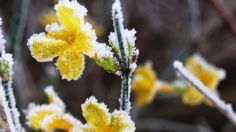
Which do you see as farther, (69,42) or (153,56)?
(153,56)

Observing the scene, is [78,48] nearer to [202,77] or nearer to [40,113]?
[40,113]

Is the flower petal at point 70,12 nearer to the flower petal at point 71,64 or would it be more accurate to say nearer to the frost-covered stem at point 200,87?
the flower petal at point 71,64

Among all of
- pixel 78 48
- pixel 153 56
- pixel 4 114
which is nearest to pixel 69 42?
pixel 78 48

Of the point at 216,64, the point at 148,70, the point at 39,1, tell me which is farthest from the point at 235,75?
the point at 148,70

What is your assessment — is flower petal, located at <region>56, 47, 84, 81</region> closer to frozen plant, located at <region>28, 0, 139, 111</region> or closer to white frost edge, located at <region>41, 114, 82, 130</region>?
frozen plant, located at <region>28, 0, 139, 111</region>

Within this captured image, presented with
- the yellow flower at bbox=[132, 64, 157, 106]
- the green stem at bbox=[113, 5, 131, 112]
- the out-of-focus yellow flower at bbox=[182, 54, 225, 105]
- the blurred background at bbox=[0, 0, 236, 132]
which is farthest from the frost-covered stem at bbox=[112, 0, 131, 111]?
the blurred background at bbox=[0, 0, 236, 132]

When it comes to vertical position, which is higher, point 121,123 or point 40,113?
point 40,113

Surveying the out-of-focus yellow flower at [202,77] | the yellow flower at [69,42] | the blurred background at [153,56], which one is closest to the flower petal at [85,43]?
the yellow flower at [69,42]
